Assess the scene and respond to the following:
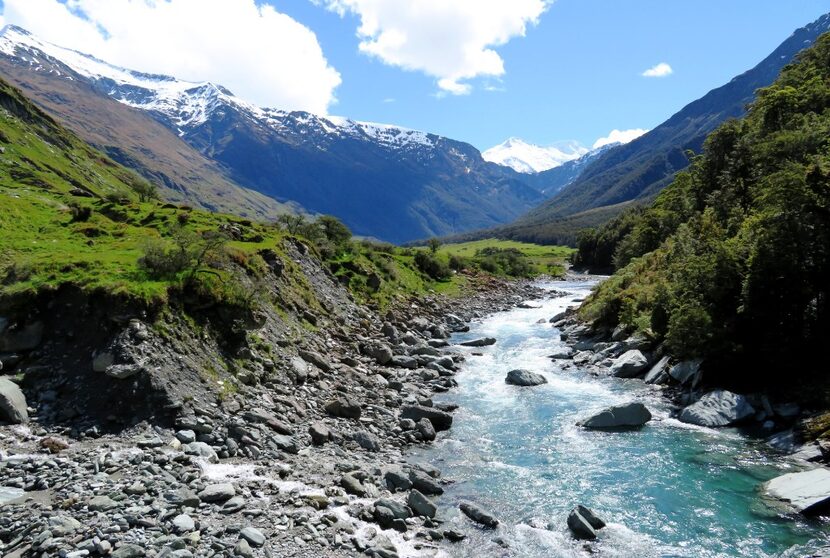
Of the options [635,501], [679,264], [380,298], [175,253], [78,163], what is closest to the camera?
[635,501]

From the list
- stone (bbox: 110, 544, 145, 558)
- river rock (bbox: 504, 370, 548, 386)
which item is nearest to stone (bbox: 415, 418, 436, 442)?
river rock (bbox: 504, 370, 548, 386)

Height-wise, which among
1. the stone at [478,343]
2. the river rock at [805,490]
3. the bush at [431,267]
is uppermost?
the bush at [431,267]

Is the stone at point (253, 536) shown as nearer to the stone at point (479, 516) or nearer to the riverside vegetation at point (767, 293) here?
the stone at point (479, 516)

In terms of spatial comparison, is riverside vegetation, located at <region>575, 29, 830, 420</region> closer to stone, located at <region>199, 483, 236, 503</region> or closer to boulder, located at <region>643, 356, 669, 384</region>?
boulder, located at <region>643, 356, 669, 384</region>

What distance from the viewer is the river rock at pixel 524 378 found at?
36.5 metres

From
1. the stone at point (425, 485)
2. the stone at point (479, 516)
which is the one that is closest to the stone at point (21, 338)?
the stone at point (425, 485)

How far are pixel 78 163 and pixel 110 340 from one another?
134122mm

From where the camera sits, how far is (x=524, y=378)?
120ft

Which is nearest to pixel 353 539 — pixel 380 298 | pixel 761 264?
pixel 761 264

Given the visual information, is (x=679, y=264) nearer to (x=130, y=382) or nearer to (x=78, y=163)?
(x=130, y=382)

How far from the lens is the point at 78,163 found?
129125mm

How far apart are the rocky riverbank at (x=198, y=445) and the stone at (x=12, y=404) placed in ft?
0.18

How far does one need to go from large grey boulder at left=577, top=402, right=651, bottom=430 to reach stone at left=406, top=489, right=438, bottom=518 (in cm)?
1298

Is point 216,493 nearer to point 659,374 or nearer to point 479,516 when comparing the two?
point 479,516
